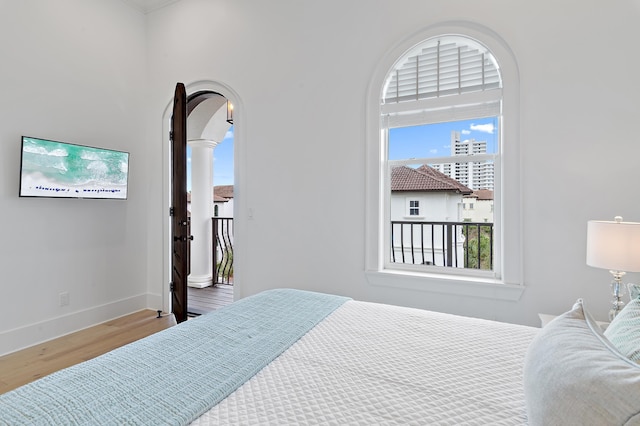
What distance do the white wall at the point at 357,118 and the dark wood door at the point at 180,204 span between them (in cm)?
52

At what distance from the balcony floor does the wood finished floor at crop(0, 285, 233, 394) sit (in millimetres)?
26

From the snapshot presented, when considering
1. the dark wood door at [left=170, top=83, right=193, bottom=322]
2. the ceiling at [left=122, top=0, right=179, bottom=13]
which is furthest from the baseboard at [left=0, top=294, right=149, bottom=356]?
the ceiling at [left=122, top=0, right=179, bottom=13]

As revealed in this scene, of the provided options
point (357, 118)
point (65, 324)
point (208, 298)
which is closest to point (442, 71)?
point (357, 118)

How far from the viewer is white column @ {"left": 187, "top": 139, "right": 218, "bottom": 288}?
A: 490cm

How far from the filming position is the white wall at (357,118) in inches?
82.7

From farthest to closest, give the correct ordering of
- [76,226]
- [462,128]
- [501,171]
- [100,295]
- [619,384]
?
[100,295], [76,226], [462,128], [501,171], [619,384]

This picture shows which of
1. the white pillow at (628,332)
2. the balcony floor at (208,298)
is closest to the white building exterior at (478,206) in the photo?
the white pillow at (628,332)

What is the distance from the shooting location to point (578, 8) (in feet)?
7.00

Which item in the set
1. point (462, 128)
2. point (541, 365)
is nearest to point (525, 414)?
point (541, 365)

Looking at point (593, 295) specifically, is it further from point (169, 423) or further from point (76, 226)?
point (76, 226)

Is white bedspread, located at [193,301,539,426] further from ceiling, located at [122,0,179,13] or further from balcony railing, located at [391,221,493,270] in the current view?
ceiling, located at [122,0,179,13]

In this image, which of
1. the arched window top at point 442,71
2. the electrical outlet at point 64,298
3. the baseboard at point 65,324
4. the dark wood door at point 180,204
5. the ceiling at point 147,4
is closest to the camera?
the arched window top at point 442,71

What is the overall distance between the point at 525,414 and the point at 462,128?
2.17m

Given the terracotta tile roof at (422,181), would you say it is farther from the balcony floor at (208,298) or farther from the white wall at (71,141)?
the white wall at (71,141)
